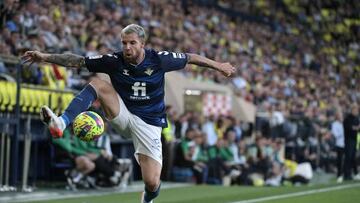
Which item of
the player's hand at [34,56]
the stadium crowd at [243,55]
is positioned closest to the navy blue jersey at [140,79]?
the player's hand at [34,56]

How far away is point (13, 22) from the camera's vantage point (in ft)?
57.0

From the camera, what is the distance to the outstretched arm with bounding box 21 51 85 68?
9492 millimetres

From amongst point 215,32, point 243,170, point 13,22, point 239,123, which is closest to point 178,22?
point 215,32

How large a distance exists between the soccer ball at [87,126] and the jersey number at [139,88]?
747mm

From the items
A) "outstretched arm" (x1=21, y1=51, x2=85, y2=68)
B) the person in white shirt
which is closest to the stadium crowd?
the person in white shirt

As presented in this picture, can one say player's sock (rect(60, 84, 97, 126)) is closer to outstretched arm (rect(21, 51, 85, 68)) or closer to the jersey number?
outstretched arm (rect(21, 51, 85, 68))

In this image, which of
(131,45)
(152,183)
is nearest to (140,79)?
(131,45)

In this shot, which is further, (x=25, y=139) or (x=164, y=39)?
(x=164, y=39)

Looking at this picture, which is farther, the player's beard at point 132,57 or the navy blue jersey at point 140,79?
the navy blue jersey at point 140,79

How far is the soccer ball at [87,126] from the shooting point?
9.10m

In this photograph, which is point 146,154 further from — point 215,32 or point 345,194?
point 215,32

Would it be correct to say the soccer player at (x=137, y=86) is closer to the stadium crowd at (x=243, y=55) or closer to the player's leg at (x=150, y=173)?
the player's leg at (x=150, y=173)

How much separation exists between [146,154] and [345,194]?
5.81 metres

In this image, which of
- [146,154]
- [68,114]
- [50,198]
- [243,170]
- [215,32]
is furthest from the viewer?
[215,32]
